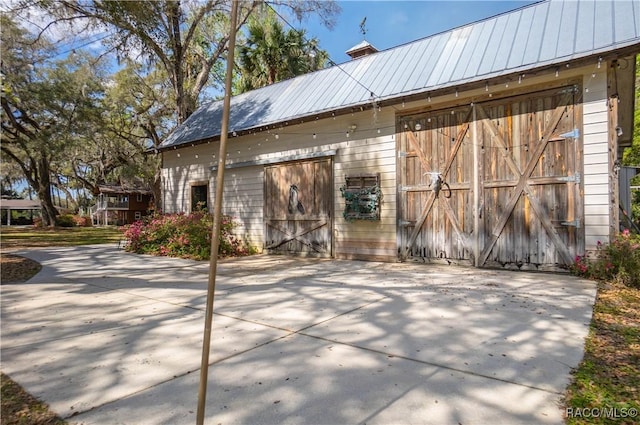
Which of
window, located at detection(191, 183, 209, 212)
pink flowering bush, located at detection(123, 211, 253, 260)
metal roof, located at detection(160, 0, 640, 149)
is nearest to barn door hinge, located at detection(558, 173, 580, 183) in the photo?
metal roof, located at detection(160, 0, 640, 149)

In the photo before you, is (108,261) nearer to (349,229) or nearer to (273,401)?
(349,229)

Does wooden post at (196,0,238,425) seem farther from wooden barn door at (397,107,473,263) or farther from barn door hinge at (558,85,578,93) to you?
barn door hinge at (558,85,578,93)

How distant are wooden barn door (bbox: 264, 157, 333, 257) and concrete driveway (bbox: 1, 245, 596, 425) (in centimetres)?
339

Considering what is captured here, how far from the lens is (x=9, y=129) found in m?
19.7

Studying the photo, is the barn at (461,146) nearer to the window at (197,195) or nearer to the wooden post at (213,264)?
the window at (197,195)

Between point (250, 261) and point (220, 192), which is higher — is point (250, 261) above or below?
below

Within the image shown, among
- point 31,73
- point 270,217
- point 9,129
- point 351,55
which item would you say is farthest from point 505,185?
point 9,129

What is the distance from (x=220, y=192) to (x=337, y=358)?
1687 millimetres

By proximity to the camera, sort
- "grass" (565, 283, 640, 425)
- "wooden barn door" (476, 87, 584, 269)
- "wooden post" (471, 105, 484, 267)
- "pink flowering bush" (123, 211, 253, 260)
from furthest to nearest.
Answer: "pink flowering bush" (123, 211, 253, 260), "wooden post" (471, 105, 484, 267), "wooden barn door" (476, 87, 584, 269), "grass" (565, 283, 640, 425)

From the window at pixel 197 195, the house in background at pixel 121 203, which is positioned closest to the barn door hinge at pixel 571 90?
the window at pixel 197 195

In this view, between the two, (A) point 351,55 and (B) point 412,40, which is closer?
(B) point 412,40

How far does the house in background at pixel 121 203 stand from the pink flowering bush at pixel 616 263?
1315 inches

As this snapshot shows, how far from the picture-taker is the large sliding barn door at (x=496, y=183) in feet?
19.3

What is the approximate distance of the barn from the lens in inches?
225
